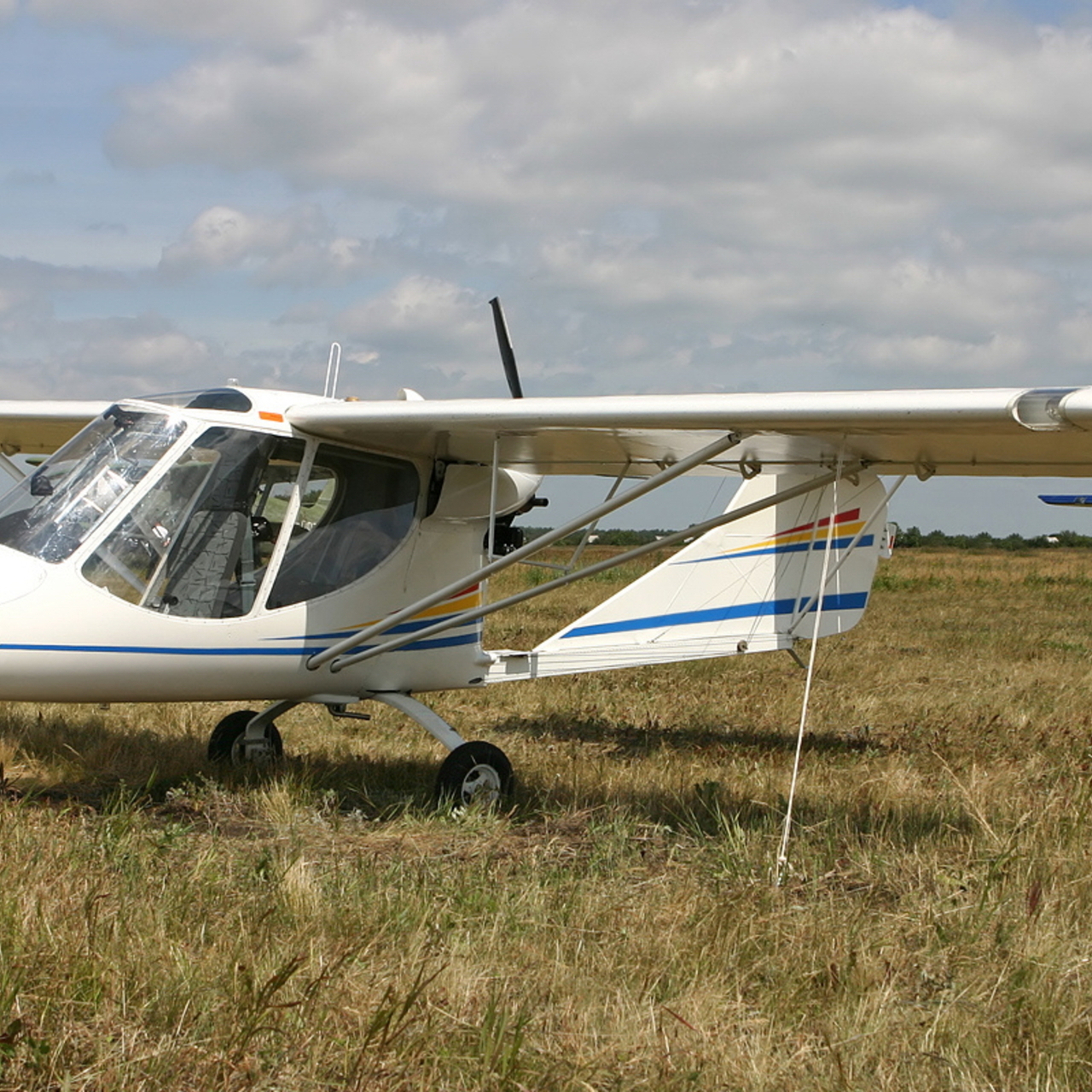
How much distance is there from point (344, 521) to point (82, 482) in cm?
153

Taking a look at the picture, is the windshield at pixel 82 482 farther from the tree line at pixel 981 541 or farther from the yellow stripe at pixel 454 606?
the tree line at pixel 981 541

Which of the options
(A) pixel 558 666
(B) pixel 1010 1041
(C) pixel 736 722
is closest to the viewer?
(B) pixel 1010 1041

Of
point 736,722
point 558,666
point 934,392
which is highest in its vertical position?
point 934,392

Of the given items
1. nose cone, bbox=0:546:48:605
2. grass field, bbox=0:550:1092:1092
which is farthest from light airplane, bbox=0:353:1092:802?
grass field, bbox=0:550:1092:1092

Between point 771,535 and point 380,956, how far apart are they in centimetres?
684

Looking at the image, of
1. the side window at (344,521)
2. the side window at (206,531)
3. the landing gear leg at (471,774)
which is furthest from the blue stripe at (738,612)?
the side window at (206,531)

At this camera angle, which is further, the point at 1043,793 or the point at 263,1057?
the point at 1043,793

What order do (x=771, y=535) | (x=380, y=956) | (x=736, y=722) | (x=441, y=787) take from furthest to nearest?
1. (x=736, y=722)
2. (x=771, y=535)
3. (x=441, y=787)
4. (x=380, y=956)

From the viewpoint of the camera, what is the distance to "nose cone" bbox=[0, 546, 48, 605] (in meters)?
5.97

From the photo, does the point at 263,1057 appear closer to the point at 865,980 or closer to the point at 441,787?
Answer: the point at 865,980

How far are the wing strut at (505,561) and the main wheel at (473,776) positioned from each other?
867mm

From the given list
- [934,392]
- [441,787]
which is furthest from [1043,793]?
[441,787]

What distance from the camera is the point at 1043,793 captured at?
7.42 meters

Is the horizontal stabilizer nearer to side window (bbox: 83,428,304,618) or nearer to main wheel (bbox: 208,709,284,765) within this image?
main wheel (bbox: 208,709,284,765)
